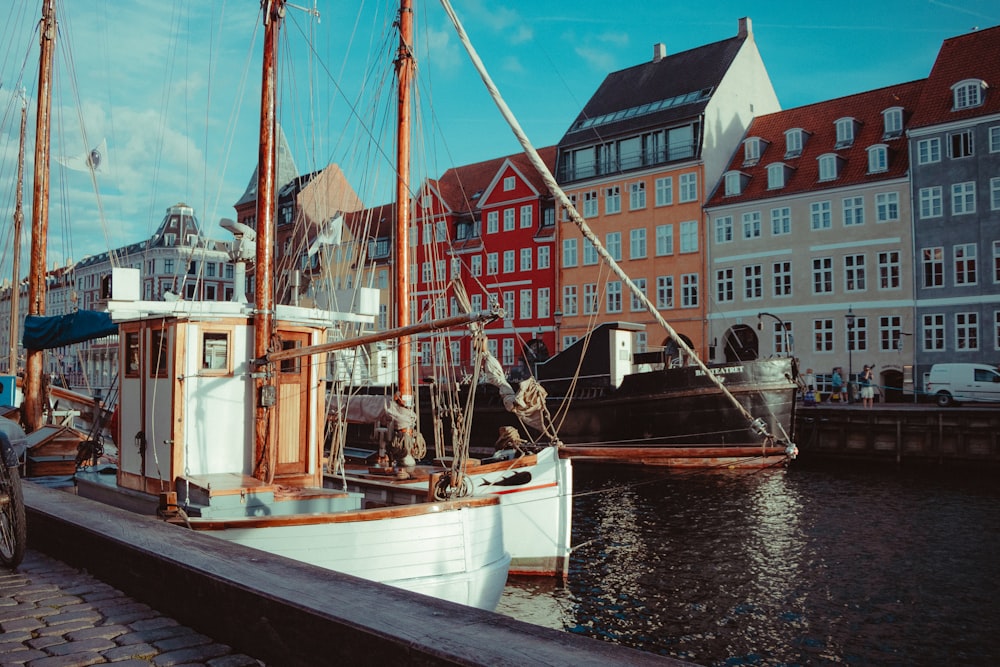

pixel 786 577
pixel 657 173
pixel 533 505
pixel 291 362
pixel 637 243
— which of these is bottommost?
pixel 786 577

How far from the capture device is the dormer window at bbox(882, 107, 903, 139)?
3725 cm

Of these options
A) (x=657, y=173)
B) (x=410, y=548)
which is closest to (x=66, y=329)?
(x=410, y=548)

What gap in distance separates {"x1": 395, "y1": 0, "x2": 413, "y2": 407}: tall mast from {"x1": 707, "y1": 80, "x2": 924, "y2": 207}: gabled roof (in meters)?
26.7

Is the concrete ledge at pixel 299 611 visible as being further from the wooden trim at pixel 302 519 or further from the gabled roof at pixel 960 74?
the gabled roof at pixel 960 74

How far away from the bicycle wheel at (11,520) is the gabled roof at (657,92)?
127ft

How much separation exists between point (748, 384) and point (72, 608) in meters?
21.8

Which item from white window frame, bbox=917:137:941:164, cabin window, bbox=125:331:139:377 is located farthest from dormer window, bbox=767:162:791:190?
cabin window, bbox=125:331:139:377

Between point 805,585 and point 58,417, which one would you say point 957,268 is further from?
point 58,417

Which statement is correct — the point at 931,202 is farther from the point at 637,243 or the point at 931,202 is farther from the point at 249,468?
the point at 249,468

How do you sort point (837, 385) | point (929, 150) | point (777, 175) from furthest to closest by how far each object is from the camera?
point (777, 175)
point (929, 150)
point (837, 385)

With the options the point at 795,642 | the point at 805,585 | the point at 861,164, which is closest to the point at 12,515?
the point at 795,642

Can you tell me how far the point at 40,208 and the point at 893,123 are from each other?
34289 millimetres

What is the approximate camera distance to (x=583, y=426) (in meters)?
26.4

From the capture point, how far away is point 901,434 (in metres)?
25.1
